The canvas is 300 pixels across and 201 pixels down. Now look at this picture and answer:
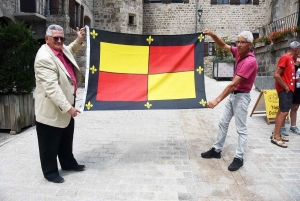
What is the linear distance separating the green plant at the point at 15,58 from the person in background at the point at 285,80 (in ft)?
15.6

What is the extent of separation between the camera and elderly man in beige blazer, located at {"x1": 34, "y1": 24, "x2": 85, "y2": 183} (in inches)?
110

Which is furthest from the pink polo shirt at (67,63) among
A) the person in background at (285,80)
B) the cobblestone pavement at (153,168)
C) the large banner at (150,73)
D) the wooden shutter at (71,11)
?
the wooden shutter at (71,11)

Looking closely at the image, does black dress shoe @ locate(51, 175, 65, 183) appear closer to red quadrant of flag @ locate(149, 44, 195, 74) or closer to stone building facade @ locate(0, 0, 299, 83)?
red quadrant of flag @ locate(149, 44, 195, 74)

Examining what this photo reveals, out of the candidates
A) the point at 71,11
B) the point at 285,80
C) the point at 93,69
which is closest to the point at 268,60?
the point at 285,80

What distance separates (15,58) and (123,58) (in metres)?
2.49

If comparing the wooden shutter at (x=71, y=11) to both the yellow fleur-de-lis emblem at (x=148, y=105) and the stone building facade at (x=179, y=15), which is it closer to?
the stone building facade at (x=179, y=15)

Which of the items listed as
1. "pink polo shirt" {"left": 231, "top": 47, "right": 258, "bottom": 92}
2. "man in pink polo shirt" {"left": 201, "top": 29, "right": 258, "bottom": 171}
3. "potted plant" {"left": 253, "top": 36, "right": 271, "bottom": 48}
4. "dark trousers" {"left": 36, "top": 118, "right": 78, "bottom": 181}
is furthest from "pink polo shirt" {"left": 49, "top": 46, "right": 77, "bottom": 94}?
"potted plant" {"left": 253, "top": 36, "right": 271, "bottom": 48}

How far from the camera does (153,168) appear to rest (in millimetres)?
3553

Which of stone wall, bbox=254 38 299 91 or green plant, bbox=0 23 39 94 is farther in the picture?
stone wall, bbox=254 38 299 91

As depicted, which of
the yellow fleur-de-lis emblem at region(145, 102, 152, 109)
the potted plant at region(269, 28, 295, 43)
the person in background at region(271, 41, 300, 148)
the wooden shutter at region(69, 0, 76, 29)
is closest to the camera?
the yellow fleur-de-lis emblem at region(145, 102, 152, 109)

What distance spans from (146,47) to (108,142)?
193 cm

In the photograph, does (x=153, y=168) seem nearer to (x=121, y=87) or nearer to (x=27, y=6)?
(x=121, y=87)

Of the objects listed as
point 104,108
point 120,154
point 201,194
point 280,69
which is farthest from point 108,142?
point 280,69

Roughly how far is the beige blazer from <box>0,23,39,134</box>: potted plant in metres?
2.38
